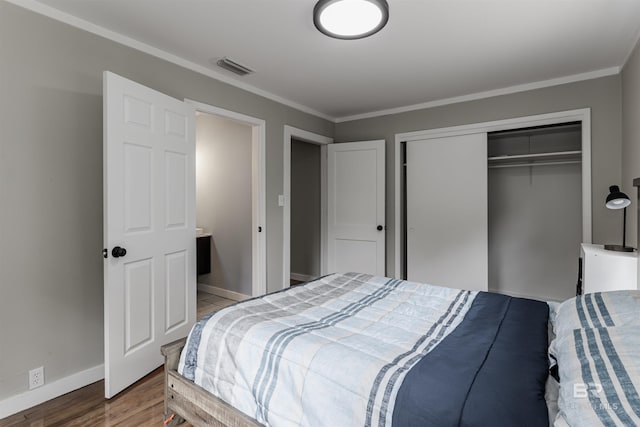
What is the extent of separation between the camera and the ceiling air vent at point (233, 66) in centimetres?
275

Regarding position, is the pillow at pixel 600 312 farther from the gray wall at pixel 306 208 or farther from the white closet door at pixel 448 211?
the gray wall at pixel 306 208

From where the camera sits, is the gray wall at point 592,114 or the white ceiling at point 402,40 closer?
the white ceiling at point 402,40

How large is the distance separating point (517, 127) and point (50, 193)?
401 cm

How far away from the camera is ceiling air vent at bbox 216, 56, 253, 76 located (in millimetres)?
2745

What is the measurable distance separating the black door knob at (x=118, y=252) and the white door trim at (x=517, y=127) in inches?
116

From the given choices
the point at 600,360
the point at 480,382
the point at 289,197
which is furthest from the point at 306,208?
the point at 600,360

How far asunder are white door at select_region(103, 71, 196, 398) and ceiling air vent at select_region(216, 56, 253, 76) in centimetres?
52

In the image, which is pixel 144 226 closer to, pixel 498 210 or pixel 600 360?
pixel 600 360

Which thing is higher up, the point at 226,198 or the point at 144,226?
the point at 226,198

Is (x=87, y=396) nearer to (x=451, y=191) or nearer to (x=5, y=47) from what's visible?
(x=5, y=47)

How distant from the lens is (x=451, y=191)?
377cm

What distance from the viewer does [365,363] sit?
3.74 feet

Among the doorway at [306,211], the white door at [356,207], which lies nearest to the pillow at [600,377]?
the white door at [356,207]

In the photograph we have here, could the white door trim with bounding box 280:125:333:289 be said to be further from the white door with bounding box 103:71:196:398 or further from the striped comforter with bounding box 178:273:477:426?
the striped comforter with bounding box 178:273:477:426
